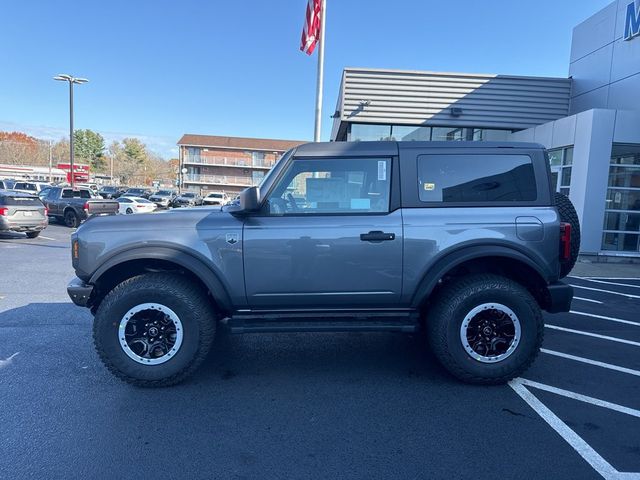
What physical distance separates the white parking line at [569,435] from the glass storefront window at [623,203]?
963 cm

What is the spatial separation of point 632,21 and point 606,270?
21.9ft

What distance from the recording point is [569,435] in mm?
3016

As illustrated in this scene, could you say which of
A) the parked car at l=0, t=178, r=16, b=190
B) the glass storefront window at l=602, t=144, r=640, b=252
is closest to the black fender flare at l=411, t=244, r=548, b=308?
the glass storefront window at l=602, t=144, r=640, b=252

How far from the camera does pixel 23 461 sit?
103 inches

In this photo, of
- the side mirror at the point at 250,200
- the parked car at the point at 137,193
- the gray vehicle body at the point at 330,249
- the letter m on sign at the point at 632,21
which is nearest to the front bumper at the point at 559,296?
the gray vehicle body at the point at 330,249

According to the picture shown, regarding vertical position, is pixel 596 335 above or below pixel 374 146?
below

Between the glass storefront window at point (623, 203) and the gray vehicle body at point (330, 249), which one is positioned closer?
the gray vehicle body at point (330, 249)

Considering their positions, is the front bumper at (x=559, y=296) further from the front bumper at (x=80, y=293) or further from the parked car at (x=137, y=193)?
the parked car at (x=137, y=193)

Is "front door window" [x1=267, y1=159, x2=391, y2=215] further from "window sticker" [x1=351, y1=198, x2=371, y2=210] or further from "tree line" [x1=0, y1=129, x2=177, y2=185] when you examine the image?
"tree line" [x1=0, y1=129, x2=177, y2=185]

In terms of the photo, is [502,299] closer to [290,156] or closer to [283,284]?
[283,284]

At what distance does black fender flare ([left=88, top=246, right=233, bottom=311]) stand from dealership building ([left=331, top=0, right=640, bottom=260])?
10.4m

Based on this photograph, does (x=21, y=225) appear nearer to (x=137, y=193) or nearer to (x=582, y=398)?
(x=582, y=398)

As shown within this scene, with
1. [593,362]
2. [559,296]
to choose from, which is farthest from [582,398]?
[593,362]

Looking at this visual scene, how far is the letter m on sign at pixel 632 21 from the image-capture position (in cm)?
1082
